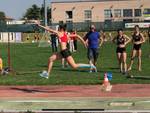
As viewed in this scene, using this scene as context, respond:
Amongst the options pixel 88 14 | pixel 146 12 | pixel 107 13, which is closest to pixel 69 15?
pixel 88 14

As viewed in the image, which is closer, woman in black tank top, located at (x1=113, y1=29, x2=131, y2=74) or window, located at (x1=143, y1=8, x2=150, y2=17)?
woman in black tank top, located at (x1=113, y1=29, x2=131, y2=74)

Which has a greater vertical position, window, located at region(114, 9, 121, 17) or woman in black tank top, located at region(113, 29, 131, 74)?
window, located at region(114, 9, 121, 17)

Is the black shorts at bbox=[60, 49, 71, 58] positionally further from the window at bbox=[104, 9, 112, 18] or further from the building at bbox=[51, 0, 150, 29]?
the window at bbox=[104, 9, 112, 18]

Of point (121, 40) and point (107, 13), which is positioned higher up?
point (107, 13)

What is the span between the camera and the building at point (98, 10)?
128 m

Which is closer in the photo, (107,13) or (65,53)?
(65,53)

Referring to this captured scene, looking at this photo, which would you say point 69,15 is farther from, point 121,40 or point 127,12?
point 121,40

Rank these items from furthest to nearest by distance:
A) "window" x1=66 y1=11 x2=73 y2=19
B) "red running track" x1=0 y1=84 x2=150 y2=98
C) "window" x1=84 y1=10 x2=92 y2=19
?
"window" x1=66 y1=11 x2=73 y2=19
"window" x1=84 y1=10 x2=92 y2=19
"red running track" x1=0 y1=84 x2=150 y2=98

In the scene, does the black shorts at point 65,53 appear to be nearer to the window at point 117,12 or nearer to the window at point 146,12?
the window at point 146,12

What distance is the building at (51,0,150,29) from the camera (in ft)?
419

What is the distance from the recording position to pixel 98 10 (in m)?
132

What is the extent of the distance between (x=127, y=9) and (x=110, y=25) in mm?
38871

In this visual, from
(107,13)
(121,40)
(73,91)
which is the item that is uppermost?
(107,13)

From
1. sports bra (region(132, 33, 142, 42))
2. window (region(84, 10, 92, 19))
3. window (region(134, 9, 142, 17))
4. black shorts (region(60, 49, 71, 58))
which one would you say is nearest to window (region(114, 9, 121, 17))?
window (region(134, 9, 142, 17))
